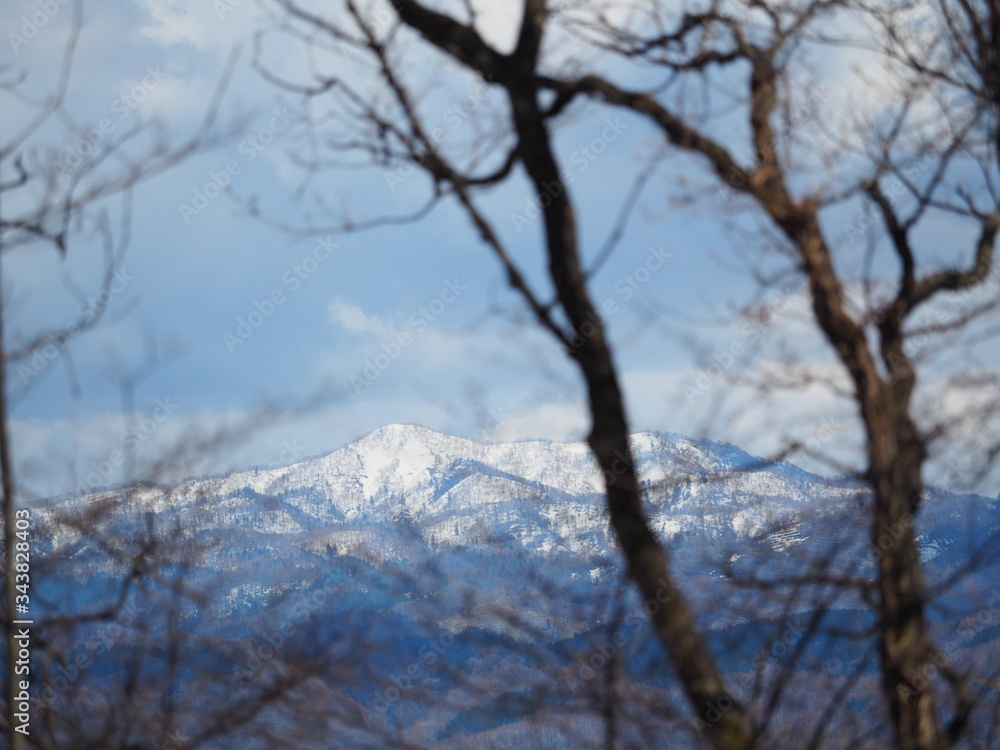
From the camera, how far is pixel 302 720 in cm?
389

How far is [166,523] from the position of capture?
5086 millimetres

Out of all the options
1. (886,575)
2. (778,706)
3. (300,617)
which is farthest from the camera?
(300,617)

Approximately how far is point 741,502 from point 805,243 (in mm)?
1277

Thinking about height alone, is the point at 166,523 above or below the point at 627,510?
above

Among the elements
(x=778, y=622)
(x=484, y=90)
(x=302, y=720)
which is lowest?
(x=302, y=720)

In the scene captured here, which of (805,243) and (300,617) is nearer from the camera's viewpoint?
(805,243)

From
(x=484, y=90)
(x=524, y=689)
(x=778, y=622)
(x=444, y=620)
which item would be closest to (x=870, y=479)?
(x=778, y=622)

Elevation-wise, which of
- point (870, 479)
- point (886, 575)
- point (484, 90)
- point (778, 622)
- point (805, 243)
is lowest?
point (778, 622)

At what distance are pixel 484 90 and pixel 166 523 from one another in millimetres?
3153

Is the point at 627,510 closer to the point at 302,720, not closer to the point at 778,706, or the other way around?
the point at 778,706

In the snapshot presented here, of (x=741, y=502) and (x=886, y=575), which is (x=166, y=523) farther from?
(x=886, y=575)

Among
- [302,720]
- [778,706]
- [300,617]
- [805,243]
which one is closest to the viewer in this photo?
[778,706]

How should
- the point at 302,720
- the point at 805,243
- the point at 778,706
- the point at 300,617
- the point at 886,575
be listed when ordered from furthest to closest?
the point at 300,617, the point at 302,720, the point at 805,243, the point at 886,575, the point at 778,706


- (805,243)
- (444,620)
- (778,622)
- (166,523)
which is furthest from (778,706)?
(166,523)
